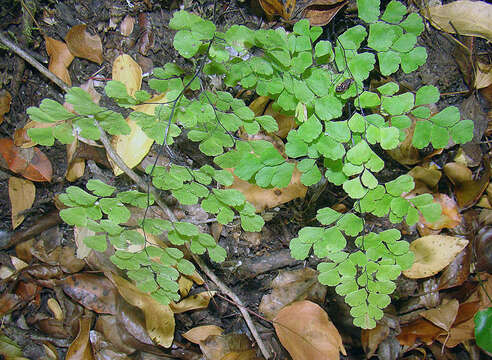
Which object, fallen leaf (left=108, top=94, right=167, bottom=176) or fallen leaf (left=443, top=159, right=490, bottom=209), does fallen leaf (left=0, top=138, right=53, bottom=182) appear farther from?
fallen leaf (left=443, top=159, right=490, bottom=209)

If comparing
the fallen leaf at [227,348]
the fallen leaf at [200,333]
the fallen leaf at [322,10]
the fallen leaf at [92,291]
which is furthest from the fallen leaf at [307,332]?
the fallen leaf at [322,10]

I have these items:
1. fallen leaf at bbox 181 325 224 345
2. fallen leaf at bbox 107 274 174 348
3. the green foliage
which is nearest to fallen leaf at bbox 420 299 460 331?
the green foliage

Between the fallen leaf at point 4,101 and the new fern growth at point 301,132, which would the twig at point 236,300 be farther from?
the fallen leaf at point 4,101

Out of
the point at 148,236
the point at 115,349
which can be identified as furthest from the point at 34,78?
the point at 115,349

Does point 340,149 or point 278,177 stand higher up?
point 340,149

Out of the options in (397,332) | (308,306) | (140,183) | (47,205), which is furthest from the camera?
(47,205)

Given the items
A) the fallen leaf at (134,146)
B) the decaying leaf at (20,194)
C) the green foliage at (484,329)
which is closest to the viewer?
the green foliage at (484,329)

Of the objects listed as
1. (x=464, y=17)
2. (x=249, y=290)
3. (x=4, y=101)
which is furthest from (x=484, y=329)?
(x=4, y=101)

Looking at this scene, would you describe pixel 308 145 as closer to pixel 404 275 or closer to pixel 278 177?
pixel 278 177
